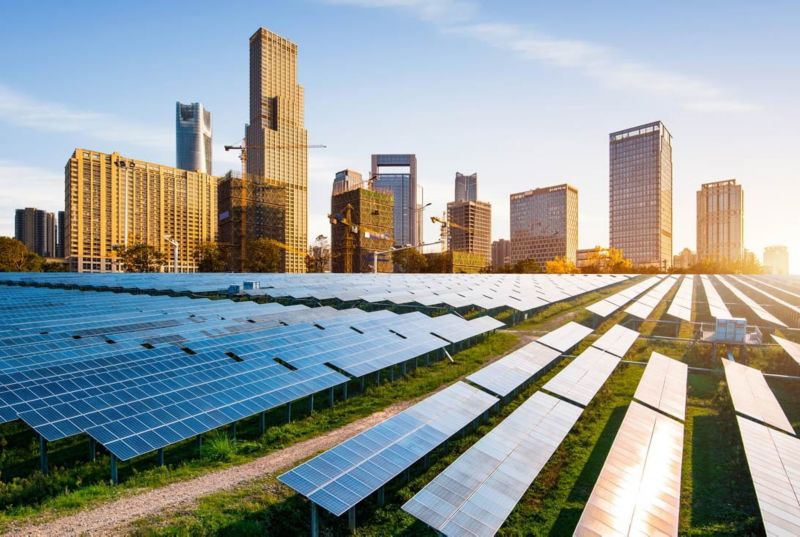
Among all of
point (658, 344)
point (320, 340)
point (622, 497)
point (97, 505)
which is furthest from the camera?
point (658, 344)

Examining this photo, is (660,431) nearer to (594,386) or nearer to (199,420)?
(594,386)

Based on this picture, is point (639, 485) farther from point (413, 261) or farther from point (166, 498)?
point (413, 261)

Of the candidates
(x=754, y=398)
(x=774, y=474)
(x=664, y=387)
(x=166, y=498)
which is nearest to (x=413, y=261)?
(x=664, y=387)

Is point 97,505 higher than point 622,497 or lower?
lower

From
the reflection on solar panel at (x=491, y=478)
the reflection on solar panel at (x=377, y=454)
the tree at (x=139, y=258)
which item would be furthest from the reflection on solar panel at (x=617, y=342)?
the tree at (x=139, y=258)

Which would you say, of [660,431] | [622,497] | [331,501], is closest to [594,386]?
[660,431]

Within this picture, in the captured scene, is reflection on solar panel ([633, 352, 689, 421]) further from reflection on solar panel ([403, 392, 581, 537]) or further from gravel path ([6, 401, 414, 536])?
gravel path ([6, 401, 414, 536])

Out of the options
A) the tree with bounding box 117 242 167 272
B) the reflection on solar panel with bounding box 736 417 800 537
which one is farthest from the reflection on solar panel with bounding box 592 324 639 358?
the tree with bounding box 117 242 167 272
